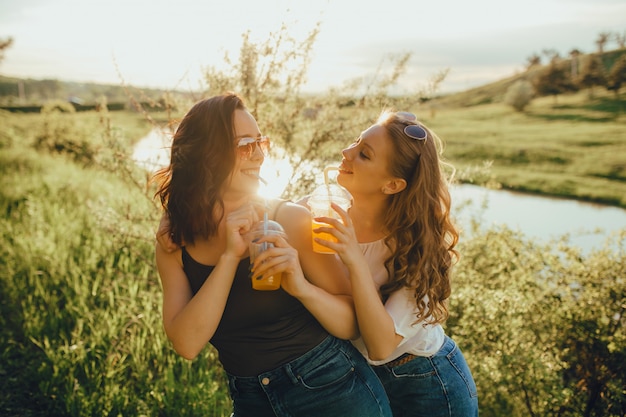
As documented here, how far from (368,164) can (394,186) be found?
150 mm

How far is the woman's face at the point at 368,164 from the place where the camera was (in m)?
2.32

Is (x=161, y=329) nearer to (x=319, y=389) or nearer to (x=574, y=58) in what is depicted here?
(x=319, y=389)

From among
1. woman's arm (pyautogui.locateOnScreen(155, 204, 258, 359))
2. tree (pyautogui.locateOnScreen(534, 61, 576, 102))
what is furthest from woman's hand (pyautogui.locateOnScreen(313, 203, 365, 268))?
tree (pyautogui.locateOnScreen(534, 61, 576, 102))

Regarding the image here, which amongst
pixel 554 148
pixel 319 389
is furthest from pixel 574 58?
pixel 319 389

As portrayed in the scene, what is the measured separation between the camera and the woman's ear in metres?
2.31

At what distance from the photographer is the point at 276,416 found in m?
1.92

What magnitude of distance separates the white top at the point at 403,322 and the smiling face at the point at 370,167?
24 centimetres

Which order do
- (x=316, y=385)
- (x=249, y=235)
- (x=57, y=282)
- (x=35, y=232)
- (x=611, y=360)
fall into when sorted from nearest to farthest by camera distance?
1. (x=249, y=235)
2. (x=316, y=385)
3. (x=611, y=360)
4. (x=57, y=282)
5. (x=35, y=232)

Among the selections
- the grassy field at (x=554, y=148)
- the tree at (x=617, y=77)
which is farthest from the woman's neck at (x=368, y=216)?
the tree at (x=617, y=77)

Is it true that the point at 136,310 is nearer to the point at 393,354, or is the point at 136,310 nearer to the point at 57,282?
the point at 57,282

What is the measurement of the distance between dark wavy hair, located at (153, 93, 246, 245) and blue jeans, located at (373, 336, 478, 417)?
1021 millimetres

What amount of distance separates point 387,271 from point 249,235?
2.42 feet

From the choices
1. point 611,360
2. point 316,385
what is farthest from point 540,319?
point 316,385

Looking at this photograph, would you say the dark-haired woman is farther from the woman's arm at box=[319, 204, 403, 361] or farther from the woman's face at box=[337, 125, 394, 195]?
the woman's face at box=[337, 125, 394, 195]
